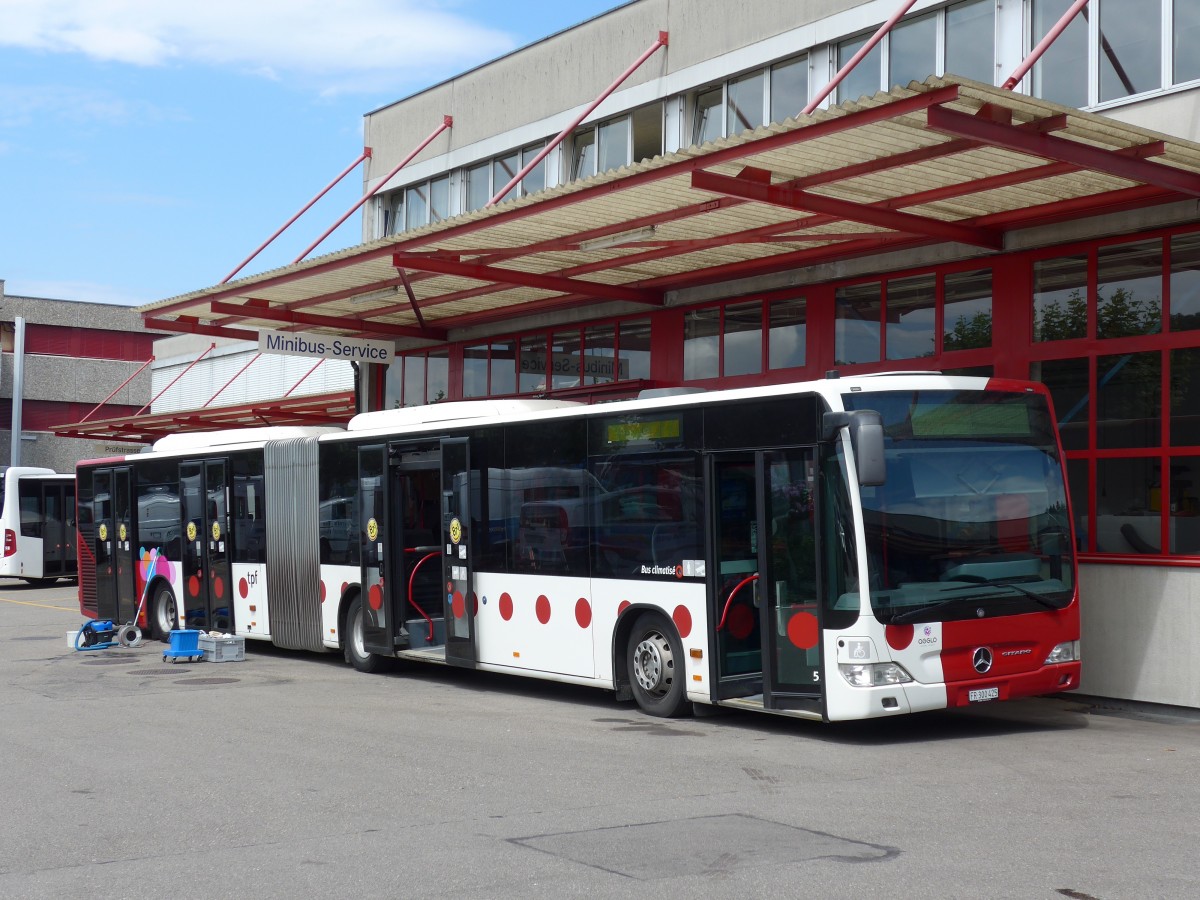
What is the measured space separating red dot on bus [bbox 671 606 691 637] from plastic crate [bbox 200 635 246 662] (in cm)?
776

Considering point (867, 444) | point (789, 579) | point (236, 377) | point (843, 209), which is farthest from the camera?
point (236, 377)

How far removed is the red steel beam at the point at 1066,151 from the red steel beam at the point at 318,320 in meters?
12.8

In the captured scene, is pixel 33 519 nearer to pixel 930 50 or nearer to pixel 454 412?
pixel 454 412

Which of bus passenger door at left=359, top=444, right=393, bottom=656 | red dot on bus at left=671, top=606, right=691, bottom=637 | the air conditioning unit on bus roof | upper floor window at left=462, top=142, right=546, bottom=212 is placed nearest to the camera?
red dot on bus at left=671, top=606, right=691, bottom=637

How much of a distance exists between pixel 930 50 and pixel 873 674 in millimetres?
8838

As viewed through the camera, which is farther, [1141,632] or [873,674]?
[1141,632]

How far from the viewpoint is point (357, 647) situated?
1731cm

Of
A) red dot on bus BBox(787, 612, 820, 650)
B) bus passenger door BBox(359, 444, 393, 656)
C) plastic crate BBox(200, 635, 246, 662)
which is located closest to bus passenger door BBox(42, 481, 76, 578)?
plastic crate BBox(200, 635, 246, 662)

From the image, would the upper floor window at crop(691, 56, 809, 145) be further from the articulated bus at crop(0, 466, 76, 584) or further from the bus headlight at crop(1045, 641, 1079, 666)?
the articulated bus at crop(0, 466, 76, 584)

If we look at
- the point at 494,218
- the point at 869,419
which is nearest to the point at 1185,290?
the point at 869,419

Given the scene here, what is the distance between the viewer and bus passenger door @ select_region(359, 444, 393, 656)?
16469 mm

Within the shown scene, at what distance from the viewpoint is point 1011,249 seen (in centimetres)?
1512

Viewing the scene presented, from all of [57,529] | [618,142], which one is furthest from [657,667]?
[57,529]

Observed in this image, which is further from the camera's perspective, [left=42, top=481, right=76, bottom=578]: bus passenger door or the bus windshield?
[left=42, top=481, right=76, bottom=578]: bus passenger door
